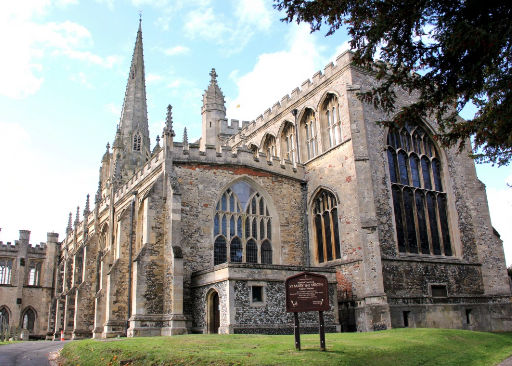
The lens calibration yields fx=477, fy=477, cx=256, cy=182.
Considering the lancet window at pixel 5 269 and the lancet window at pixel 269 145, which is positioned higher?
the lancet window at pixel 269 145

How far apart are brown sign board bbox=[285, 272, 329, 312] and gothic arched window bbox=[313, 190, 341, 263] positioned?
12160 mm

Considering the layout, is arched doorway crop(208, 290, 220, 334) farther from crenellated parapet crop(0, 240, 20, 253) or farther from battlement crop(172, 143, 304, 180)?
crenellated parapet crop(0, 240, 20, 253)

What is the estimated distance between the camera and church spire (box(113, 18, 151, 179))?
47469mm

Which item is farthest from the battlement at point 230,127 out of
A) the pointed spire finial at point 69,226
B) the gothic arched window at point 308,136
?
the pointed spire finial at point 69,226

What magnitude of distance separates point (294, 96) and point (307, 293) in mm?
18912

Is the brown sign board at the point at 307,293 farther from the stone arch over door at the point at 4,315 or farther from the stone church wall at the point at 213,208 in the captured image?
the stone arch over door at the point at 4,315

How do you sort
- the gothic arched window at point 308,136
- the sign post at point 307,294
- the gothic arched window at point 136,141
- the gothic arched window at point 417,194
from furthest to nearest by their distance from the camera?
1. the gothic arched window at point 136,141
2. the gothic arched window at point 308,136
3. the gothic arched window at point 417,194
4. the sign post at point 307,294

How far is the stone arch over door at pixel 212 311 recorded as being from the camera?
2031 cm

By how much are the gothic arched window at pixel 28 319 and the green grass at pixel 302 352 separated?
109 feet

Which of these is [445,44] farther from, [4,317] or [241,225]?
[4,317]

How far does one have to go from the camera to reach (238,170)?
2484 centimetres

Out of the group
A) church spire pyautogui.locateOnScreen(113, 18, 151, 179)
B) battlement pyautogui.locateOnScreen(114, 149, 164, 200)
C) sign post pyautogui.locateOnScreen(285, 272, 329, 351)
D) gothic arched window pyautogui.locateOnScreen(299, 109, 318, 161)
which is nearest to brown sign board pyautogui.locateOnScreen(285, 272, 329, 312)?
sign post pyautogui.locateOnScreen(285, 272, 329, 351)

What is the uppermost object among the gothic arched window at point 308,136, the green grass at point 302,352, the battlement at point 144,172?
the gothic arched window at point 308,136

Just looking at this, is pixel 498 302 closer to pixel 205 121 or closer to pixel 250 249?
pixel 250 249
